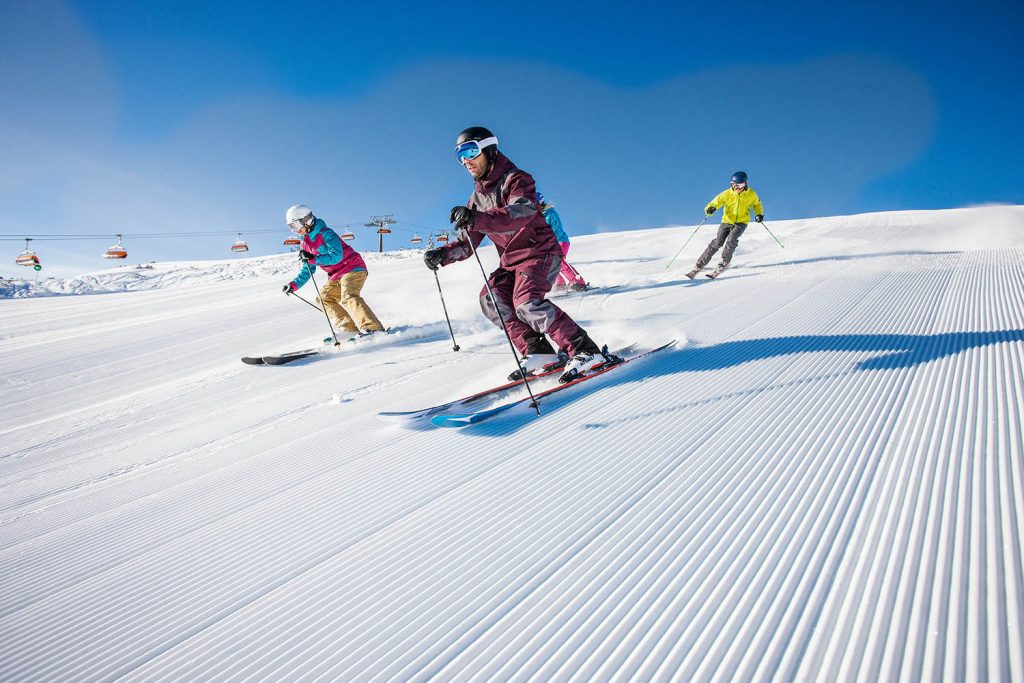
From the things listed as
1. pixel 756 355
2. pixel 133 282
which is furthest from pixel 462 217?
pixel 133 282

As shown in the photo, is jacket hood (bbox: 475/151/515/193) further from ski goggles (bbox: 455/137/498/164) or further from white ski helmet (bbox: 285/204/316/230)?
white ski helmet (bbox: 285/204/316/230)

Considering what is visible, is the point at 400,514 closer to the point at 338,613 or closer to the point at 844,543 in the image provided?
the point at 338,613

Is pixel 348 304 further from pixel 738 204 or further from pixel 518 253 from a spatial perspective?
pixel 738 204

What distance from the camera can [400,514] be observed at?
1771mm

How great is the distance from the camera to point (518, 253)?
3.36 m

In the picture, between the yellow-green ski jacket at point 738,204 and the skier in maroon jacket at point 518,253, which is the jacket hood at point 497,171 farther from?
the yellow-green ski jacket at point 738,204


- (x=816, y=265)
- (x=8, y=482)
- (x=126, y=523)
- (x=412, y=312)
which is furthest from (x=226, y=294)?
(x=816, y=265)

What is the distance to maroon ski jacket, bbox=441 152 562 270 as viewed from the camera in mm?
2955

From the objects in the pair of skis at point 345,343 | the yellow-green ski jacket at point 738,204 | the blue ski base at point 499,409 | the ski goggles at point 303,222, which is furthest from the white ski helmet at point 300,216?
the yellow-green ski jacket at point 738,204

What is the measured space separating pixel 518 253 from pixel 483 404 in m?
1.24

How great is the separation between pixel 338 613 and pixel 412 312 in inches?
238

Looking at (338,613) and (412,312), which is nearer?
(338,613)

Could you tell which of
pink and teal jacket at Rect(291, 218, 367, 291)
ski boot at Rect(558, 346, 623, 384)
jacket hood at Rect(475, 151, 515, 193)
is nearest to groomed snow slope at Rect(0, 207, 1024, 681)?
ski boot at Rect(558, 346, 623, 384)

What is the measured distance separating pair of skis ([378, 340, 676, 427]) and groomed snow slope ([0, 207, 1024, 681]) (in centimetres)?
9
